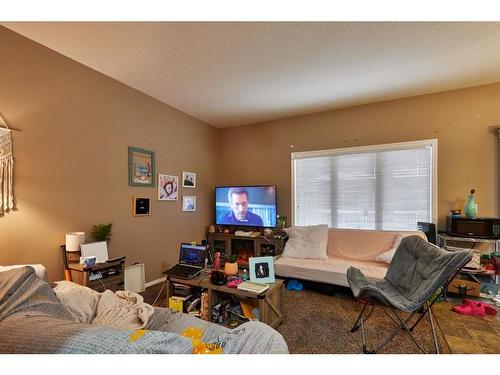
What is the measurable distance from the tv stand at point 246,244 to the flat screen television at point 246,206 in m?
0.23

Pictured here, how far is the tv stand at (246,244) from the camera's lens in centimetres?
358

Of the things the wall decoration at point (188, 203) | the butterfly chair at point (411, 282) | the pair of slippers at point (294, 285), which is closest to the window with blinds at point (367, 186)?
the pair of slippers at point (294, 285)

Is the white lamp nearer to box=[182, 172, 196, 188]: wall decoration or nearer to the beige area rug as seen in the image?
box=[182, 172, 196, 188]: wall decoration

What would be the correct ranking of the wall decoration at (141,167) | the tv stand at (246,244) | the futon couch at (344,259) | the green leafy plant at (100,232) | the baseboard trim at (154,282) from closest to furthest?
Answer: the green leafy plant at (100,232)
the futon couch at (344,259)
the wall decoration at (141,167)
the baseboard trim at (154,282)
the tv stand at (246,244)

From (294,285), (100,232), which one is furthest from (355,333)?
(100,232)

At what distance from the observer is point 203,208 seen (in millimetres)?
4199

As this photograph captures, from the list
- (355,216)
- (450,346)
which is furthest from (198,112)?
(450,346)

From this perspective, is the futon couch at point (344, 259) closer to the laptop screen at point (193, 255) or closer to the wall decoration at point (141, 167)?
the laptop screen at point (193, 255)

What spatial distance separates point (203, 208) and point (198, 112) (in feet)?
5.51

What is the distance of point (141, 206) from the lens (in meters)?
3.04

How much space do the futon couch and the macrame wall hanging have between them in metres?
2.78

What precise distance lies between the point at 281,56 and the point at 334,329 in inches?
102

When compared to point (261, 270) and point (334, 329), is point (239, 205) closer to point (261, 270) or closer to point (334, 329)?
point (261, 270)
